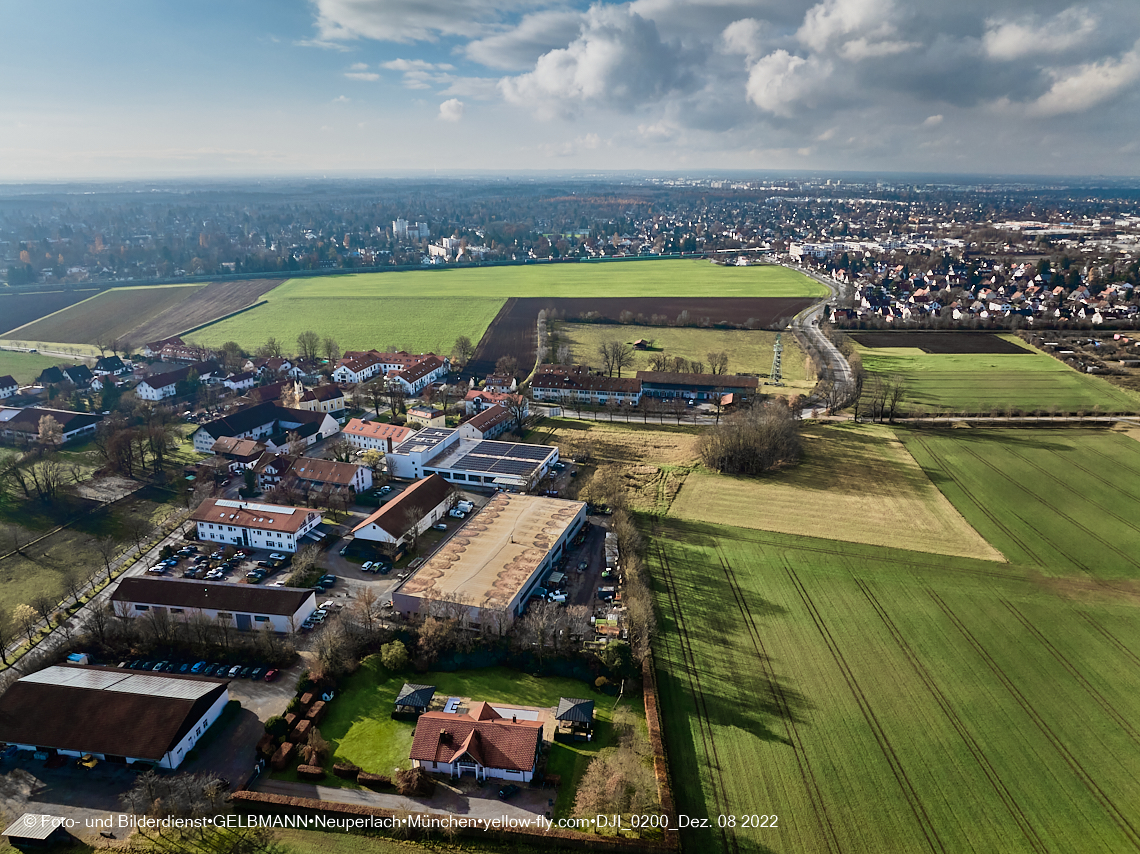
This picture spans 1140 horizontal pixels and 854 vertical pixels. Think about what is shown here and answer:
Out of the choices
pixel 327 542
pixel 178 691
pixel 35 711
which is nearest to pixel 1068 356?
pixel 327 542

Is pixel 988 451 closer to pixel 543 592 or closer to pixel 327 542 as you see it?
pixel 543 592

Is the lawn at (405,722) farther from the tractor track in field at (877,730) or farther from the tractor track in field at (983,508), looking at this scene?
the tractor track in field at (983,508)

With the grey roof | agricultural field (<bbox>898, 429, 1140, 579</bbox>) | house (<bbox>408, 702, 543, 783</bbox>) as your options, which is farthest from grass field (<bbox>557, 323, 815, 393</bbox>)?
house (<bbox>408, 702, 543, 783</bbox>)

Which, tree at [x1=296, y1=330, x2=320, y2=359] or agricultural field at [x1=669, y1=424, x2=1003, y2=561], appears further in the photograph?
tree at [x1=296, y1=330, x2=320, y2=359]

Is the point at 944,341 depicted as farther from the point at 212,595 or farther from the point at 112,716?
the point at 112,716

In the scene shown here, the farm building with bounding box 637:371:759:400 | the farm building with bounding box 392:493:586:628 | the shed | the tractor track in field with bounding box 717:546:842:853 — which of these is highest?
the farm building with bounding box 637:371:759:400

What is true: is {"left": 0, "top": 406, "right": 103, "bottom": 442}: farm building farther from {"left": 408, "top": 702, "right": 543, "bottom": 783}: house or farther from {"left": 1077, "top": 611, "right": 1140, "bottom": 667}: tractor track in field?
{"left": 1077, "top": 611, "right": 1140, "bottom": 667}: tractor track in field

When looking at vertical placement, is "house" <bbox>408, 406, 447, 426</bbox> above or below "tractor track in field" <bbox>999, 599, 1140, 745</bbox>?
above
